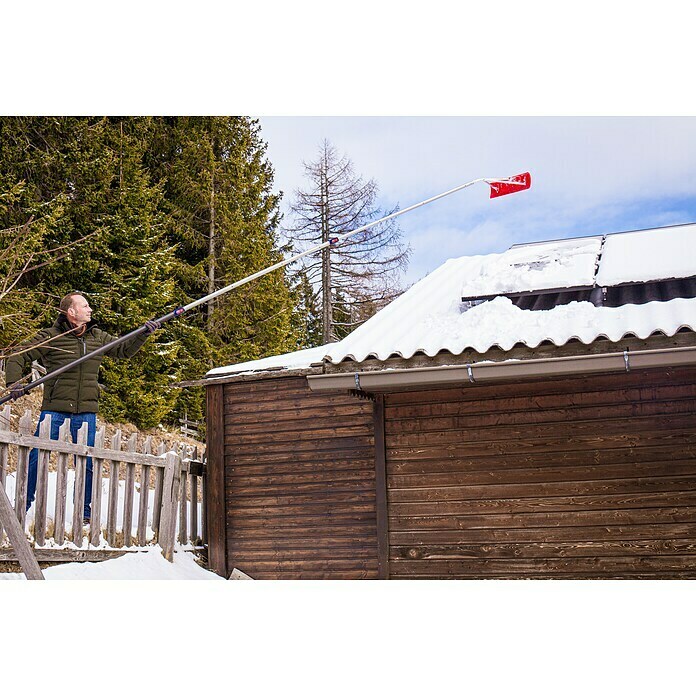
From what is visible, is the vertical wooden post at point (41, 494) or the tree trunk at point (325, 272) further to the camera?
the tree trunk at point (325, 272)

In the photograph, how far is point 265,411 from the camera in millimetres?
6641

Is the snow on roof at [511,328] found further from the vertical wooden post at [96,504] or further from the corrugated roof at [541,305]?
the vertical wooden post at [96,504]

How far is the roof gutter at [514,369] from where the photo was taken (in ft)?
13.2

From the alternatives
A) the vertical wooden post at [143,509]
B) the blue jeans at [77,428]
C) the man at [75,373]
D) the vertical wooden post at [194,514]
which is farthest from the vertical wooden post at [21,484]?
the vertical wooden post at [194,514]

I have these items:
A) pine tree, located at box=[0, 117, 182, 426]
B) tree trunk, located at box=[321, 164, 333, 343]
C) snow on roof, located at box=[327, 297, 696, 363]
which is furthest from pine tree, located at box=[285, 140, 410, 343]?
snow on roof, located at box=[327, 297, 696, 363]

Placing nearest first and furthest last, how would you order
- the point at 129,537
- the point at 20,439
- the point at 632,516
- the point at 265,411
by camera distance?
the point at 20,439 < the point at 632,516 < the point at 129,537 < the point at 265,411

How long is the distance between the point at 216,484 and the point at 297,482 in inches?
27.7

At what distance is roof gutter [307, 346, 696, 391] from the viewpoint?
4.04 metres

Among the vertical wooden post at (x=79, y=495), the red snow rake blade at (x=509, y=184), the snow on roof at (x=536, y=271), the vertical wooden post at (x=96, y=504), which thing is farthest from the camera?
the red snow rake blade at (x=509, y=184)

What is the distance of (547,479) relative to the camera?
5.17m

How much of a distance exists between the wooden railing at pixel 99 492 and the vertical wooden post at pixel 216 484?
9 cm
